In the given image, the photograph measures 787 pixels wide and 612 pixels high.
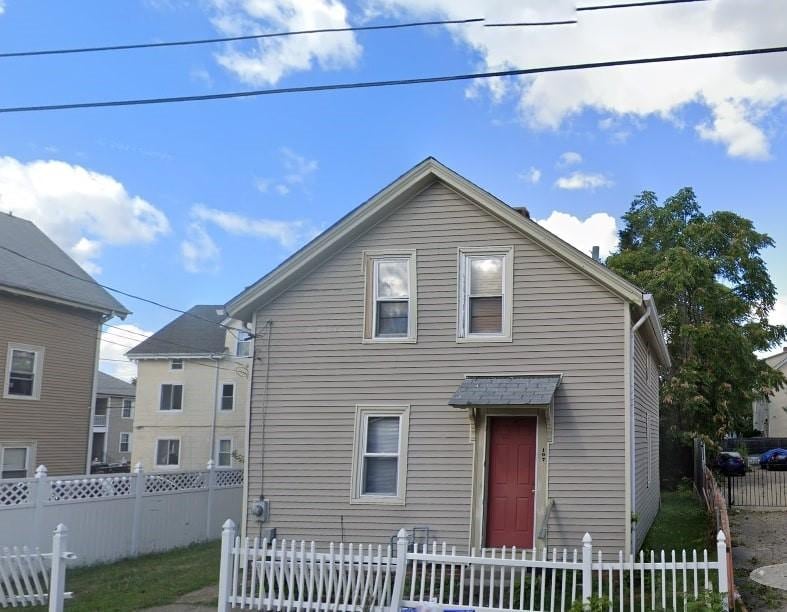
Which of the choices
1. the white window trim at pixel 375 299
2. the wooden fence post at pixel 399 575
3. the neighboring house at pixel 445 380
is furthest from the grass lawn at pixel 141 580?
the white window trim at pixel 375 299

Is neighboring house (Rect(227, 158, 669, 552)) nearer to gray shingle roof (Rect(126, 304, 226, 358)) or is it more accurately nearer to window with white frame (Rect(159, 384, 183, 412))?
gray shingle roof (Rect(126, 304, 226, 358))

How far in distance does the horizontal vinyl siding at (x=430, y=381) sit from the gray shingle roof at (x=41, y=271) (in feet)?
30.9

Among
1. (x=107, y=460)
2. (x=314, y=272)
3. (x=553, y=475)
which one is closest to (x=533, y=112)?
(x=314, y=272)

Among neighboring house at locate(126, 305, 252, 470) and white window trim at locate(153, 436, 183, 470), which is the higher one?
neighboring house at locate(126, 305, 252, 470)

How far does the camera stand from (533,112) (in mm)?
19328

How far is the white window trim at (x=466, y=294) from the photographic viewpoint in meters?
12.6

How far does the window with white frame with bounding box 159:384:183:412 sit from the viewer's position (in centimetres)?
3678

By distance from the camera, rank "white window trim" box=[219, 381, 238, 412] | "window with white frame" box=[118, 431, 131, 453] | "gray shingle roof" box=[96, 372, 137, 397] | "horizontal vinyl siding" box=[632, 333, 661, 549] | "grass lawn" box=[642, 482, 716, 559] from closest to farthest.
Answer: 1. "horizontal vinyl siding" box=[632, 333, 661, 549]
2. "grass lawn" box=[642, 482, 716, 559]
3. "white window trim" box=[219, 381, 238, 412]
4. "gray shingle roof" box=[96, 372, 137, 397]
5. "window with white frame" box=[118, 431, 131, 453]

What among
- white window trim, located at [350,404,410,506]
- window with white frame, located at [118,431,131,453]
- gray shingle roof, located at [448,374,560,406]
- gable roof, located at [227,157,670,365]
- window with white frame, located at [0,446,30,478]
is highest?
gable roof, located at [227,157,670,365]

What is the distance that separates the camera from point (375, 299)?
13.3 meters

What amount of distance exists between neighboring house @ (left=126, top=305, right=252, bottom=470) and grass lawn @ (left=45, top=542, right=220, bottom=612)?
66.9 feet

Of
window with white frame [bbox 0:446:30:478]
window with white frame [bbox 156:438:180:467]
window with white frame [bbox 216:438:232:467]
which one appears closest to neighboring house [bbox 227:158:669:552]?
window with white frame [bbox 0:446:30:478]

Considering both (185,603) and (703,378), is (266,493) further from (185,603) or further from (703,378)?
(703,378)

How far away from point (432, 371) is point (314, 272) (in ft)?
9.11
